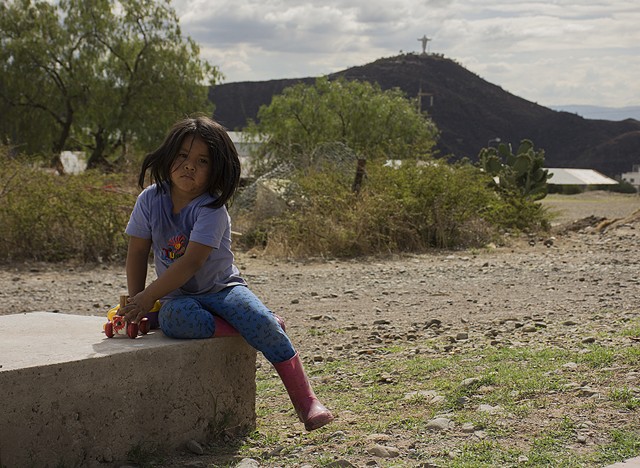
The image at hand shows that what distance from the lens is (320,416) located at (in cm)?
393

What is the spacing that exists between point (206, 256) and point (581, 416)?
1.78 meters

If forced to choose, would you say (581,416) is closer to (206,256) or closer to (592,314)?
(206,256)

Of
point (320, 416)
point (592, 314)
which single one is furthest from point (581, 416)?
point (592, 314)

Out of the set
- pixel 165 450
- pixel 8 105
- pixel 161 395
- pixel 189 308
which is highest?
pixel 8 105

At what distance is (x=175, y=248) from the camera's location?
164 inches

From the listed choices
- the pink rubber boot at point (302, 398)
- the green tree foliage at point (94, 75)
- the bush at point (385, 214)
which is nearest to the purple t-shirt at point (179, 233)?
the pink rubber boot at point (302, 398)

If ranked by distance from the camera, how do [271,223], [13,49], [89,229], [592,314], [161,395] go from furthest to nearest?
[13,49]
[271,223]
[89,229]
[592,314]
[161,395]

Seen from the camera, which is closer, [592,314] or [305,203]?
[592,314]

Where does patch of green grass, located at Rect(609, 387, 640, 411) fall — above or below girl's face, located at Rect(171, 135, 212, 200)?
below

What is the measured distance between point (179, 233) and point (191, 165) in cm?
32

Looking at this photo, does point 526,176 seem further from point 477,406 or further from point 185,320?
point 185,320

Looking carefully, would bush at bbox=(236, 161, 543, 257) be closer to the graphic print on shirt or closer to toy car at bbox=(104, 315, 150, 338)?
the graphic print on shirt

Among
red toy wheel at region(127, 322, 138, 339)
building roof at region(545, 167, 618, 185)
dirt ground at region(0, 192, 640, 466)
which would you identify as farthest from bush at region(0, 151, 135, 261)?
building roof at region(545, 167, 618, 185)

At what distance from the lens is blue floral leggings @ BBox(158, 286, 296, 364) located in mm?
3961
